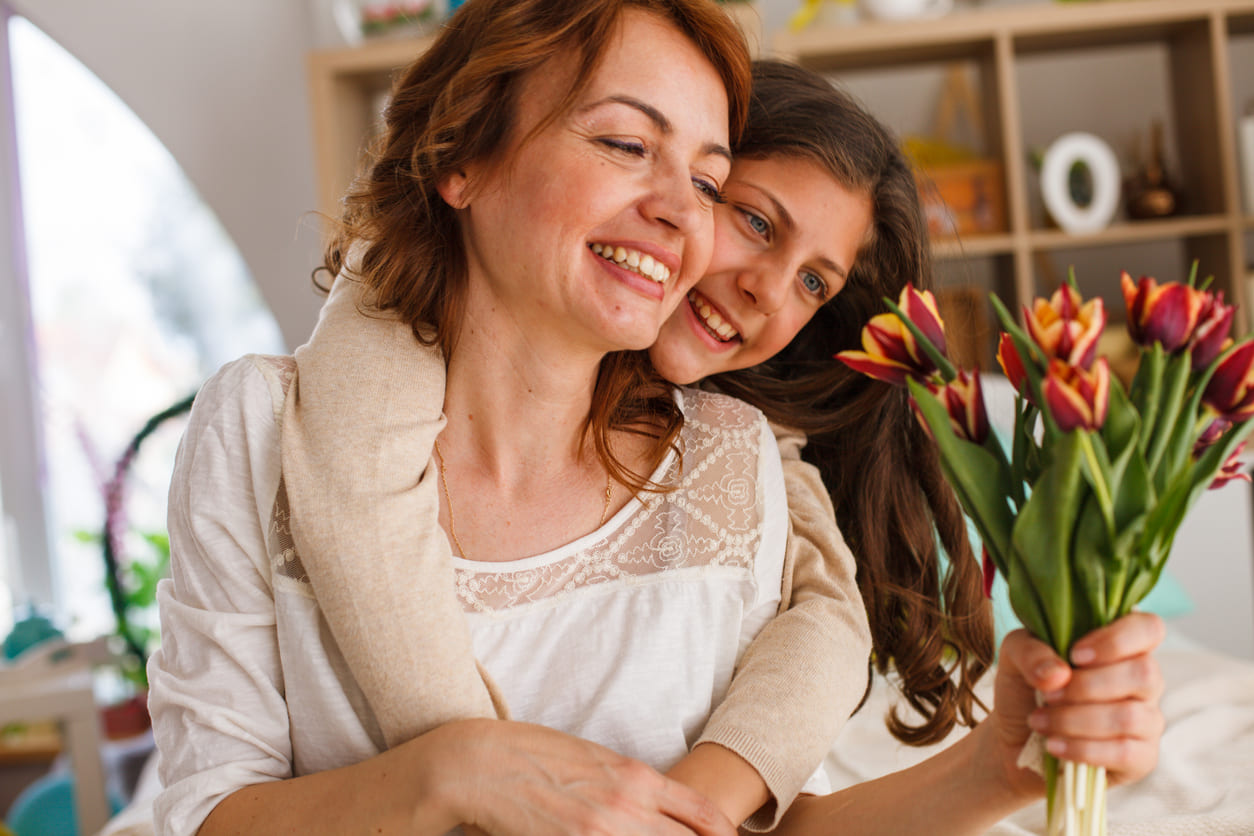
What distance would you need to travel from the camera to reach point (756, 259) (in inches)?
52.5

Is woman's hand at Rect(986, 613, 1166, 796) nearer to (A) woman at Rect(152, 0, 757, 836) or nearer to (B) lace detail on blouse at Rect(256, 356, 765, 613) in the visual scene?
(A) woman at Rect(152, 0, 757, 836)

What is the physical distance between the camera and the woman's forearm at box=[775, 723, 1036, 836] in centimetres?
97

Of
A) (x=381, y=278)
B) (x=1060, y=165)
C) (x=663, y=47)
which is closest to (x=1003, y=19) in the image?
(x=1060, y=165)

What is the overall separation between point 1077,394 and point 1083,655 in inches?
7.5

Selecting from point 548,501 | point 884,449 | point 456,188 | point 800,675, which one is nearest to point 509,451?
point 548,501

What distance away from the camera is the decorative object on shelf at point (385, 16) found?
2.82m

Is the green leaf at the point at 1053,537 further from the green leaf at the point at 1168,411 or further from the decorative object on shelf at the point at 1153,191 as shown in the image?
the decorative object on shelf at the point at 1153,191

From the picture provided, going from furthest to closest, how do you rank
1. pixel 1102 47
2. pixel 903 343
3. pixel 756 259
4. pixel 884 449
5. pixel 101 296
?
pixel 101 296, pixel 1102 47, pixel 884 449, pixel 756 259, pixel 903 343

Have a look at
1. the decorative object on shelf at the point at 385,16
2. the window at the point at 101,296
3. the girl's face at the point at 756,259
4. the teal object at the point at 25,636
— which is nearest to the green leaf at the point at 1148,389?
the girl's face at the point at 756,259

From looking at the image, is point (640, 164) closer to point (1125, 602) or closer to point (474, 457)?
point (474, 457)

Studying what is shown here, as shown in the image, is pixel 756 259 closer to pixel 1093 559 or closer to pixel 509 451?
pixel 509 451

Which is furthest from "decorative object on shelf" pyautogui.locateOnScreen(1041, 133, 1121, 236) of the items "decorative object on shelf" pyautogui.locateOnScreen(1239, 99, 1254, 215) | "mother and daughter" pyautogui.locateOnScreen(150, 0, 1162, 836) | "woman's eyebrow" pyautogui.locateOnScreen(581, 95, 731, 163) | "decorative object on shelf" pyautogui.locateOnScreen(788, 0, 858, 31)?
"woman's eyebrow" pyautogui.locateOnScreen(581, 95, 731, 163)

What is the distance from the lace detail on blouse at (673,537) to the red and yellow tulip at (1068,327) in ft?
1.83

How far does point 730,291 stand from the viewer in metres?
1.34
